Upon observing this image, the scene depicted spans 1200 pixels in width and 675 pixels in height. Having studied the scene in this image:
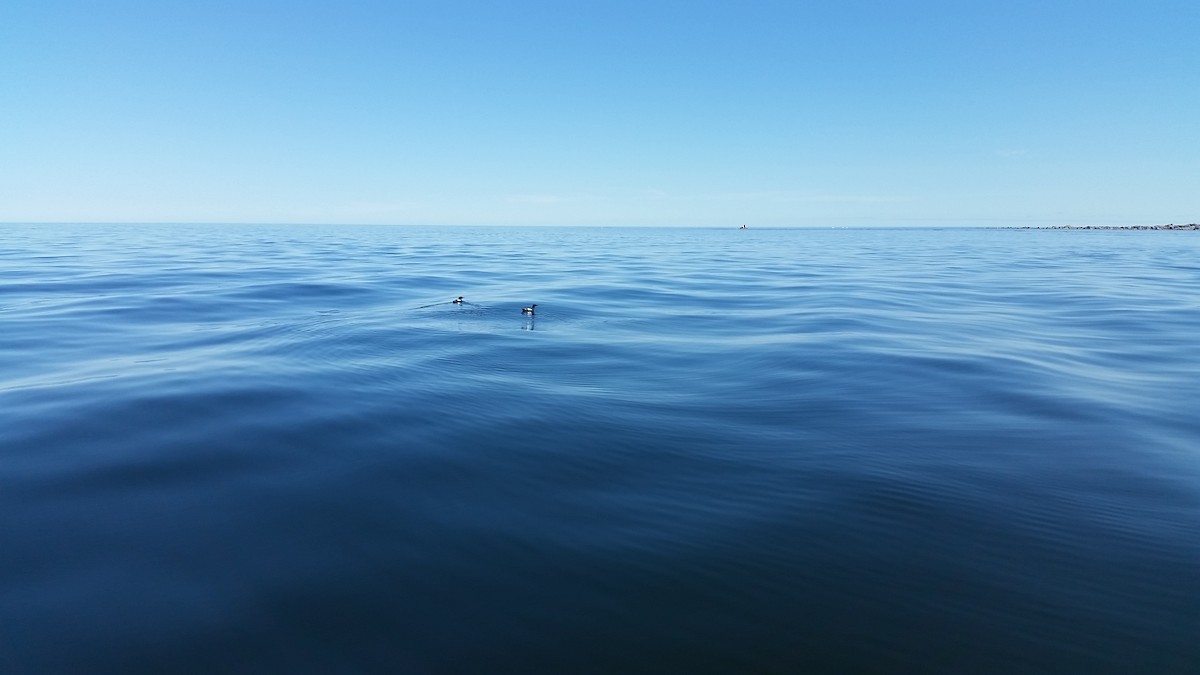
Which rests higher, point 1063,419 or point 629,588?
point 1063,419

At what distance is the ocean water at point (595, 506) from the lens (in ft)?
8.91

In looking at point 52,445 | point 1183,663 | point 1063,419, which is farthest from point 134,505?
point 1063,419

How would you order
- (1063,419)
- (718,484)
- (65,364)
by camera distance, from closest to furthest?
1. (718,484)
2. (1063,419)
3. (65,364)

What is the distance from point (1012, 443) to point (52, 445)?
8.20 meters

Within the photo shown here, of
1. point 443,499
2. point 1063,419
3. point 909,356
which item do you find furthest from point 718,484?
point 909,356

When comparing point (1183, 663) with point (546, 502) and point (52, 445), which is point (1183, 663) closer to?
point (546, 502)

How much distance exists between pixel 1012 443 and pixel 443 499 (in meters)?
4.85

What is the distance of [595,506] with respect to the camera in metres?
3.94

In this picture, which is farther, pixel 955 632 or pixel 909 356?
pixel 909 356

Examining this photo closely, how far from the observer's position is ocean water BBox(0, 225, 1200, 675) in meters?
2.71

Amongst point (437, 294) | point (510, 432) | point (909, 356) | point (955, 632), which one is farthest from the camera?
point (437, 294)

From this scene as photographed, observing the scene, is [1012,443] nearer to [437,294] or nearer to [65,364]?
[65,364]

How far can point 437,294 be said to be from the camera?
15391 mm

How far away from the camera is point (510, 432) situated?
17.2 feet
